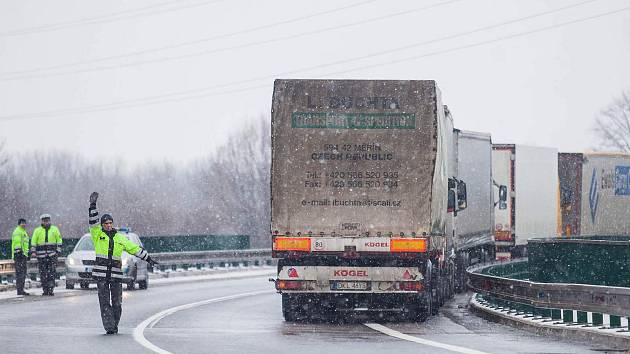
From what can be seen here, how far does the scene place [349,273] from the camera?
68.4 ft

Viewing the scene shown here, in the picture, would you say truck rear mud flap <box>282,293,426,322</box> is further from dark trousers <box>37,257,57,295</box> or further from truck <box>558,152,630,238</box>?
truck <box>558,152,630,238</box>

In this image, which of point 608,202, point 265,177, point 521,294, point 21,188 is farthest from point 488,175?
point 265,177

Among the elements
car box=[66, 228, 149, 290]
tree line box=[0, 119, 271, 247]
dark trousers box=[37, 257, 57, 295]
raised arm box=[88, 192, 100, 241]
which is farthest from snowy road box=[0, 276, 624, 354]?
tree line box=[0, 119, 271, 247]

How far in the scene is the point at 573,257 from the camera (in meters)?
23.9

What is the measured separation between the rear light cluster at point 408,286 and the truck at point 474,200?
687 centimetres

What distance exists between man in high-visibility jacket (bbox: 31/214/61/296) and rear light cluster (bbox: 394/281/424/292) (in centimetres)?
1200

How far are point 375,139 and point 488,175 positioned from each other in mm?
13646

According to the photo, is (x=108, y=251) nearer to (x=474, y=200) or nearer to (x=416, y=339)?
(x=416, y=339)

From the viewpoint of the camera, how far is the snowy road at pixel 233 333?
16.3 m

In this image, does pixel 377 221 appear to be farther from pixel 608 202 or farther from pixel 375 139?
pixel 608 202

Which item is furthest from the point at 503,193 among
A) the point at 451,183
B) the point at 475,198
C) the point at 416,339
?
the point at 416,339

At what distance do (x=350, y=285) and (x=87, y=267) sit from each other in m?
14.4

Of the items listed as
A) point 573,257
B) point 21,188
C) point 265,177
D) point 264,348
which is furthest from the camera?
point 265,177

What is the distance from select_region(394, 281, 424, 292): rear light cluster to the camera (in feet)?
68.1
